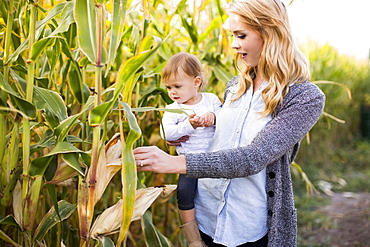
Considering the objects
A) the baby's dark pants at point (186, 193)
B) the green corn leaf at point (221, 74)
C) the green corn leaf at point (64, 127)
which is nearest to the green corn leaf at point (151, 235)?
the baby's dark pants at point (186, 193)

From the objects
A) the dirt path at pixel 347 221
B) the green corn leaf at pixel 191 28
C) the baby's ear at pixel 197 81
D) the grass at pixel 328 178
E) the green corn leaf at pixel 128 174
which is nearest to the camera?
the green corn leaf at pixel 128 174

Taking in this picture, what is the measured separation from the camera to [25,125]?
3.51 feet

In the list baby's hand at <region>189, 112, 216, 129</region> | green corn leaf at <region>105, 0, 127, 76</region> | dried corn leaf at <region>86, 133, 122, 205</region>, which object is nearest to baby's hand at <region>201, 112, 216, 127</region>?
baby's hand at <region>189, 112, 216, 129</region>

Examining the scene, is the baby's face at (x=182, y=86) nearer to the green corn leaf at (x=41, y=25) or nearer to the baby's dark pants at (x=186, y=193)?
the baby's dark pants at (x=186, y=193)

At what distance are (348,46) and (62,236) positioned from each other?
6017 mm

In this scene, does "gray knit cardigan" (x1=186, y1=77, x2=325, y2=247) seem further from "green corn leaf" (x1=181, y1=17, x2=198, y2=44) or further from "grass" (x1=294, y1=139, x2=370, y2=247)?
"grass" (x1=294, y1=139, x2=370, y2=247)

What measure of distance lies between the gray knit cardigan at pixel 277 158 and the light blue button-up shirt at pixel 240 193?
3 cm

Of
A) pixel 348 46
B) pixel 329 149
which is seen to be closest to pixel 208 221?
pixel 329 149

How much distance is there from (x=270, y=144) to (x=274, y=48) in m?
0.28

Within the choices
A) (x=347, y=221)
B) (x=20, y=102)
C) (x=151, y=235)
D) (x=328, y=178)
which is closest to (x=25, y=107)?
(x=20, y=102)

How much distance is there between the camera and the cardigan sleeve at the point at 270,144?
1089mm

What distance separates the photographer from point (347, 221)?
3053 mm

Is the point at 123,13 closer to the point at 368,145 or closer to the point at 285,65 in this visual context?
the point at 285,65

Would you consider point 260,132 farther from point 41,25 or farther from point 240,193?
point 41,25
